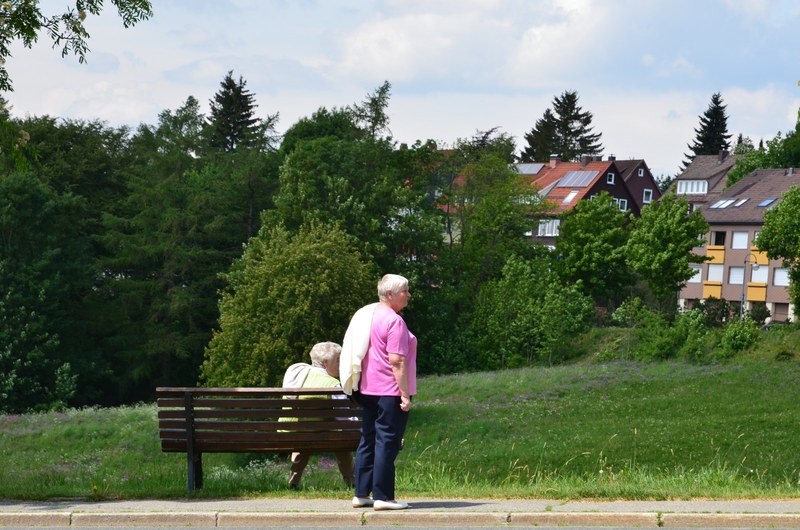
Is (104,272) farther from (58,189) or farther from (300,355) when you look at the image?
(300,355)

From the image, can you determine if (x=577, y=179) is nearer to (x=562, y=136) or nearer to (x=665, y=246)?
(x=562, y=136)

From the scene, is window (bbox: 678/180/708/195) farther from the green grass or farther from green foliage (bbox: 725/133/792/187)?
the green grass

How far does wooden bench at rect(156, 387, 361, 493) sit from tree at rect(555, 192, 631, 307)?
60069 millimetres

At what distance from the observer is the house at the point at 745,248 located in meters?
87.9

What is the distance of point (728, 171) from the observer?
398ft

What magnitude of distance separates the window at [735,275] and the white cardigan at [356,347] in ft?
280

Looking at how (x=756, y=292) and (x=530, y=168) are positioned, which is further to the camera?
(x=530, y=168)

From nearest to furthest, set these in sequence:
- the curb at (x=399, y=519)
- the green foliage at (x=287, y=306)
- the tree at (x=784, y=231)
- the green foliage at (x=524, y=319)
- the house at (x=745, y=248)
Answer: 1. the curb at (x=399, y=519)
2. the green foliage at (x=287, y=306)
3. the tree at (x=784, y=231)
4. the green foliage at (x=524, y=319)
5. the house at (x=745, y=248)

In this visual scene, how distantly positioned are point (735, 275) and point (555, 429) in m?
59.6

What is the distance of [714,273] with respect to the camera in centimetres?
9369

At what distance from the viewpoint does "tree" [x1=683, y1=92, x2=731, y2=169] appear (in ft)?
461

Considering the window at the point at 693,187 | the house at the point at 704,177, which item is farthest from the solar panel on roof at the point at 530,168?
the window at the point at 693,187

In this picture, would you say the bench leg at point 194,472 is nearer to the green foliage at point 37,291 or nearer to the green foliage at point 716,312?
the green foliage at point 37,291

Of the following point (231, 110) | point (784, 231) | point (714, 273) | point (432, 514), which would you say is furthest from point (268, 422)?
point (714, 273)
